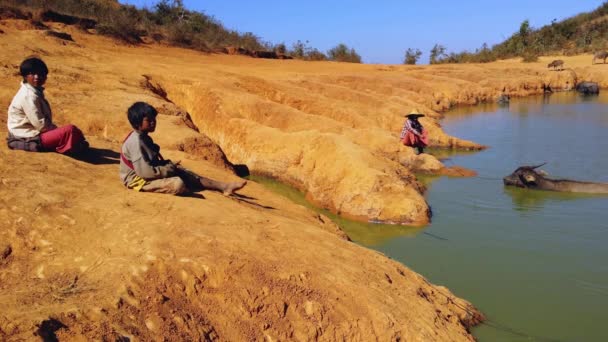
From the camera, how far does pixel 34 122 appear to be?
529 centimetres

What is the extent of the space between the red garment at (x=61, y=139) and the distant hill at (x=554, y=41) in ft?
113

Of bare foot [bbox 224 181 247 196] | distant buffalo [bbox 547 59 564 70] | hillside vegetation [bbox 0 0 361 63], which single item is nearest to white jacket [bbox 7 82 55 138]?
bare foot [bbox 224 181 247 196]

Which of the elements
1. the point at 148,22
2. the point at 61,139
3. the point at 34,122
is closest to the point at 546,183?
the point at 61,139

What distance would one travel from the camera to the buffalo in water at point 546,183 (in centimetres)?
895

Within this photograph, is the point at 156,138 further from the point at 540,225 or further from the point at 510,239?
the point at 540,225

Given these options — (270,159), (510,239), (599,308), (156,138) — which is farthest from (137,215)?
(270,159)

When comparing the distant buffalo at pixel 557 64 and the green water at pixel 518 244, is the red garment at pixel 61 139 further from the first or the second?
the distant buffalo at pixel 557 64

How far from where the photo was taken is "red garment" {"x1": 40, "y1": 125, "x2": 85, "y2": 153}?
5.38 m

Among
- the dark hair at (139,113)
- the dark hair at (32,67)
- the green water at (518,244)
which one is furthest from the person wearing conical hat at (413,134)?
the dark hair at (32,67)

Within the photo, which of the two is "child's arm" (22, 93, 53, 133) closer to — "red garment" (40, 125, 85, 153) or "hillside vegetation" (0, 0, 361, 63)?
"red garment" (40, 125, 85, 153)

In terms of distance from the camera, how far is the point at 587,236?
23.3ft

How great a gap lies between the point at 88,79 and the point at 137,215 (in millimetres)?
7359

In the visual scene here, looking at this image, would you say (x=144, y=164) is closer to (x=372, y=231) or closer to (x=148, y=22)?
(x=372, y=231)

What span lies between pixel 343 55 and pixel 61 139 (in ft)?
91.5
